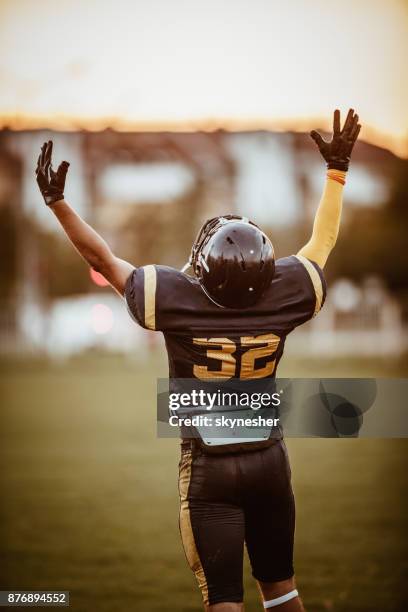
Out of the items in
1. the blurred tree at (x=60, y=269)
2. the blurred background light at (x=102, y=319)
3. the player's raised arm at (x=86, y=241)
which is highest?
the player's raised arm at (x=86, y=241)

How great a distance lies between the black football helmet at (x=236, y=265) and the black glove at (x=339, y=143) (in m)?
0.61

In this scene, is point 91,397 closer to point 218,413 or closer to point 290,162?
point 218,413

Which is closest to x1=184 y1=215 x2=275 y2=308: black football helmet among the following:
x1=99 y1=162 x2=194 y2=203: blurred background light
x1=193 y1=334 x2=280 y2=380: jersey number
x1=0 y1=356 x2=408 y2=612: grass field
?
x1=193 y1=334 x2=280 y2=380: jersey number

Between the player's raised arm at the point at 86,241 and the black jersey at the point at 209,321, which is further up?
the player's raised arm at the point at 86,241

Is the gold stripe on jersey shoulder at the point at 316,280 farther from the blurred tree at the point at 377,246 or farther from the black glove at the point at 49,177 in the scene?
the blurred tree at the point at 377,246

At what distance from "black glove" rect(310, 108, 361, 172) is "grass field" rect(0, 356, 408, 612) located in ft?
8.15

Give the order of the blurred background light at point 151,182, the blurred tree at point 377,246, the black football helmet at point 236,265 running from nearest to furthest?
the black football helmet at point 236,265, the blurred tree at point 377,246, the blurred background light at point 151,182

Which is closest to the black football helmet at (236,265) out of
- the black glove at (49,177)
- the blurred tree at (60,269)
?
the black glove at (49,177)

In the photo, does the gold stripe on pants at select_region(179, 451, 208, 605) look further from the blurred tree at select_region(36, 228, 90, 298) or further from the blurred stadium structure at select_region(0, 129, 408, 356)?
the blurred tree at select_region(36, 228, 90, 298)

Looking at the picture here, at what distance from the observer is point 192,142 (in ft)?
102

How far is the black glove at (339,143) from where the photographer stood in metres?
3.31

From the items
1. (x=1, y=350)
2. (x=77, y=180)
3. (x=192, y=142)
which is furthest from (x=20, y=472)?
(x=192, y=142)

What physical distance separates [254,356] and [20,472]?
577 cm

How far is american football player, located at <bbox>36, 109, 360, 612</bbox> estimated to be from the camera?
2.80 m
